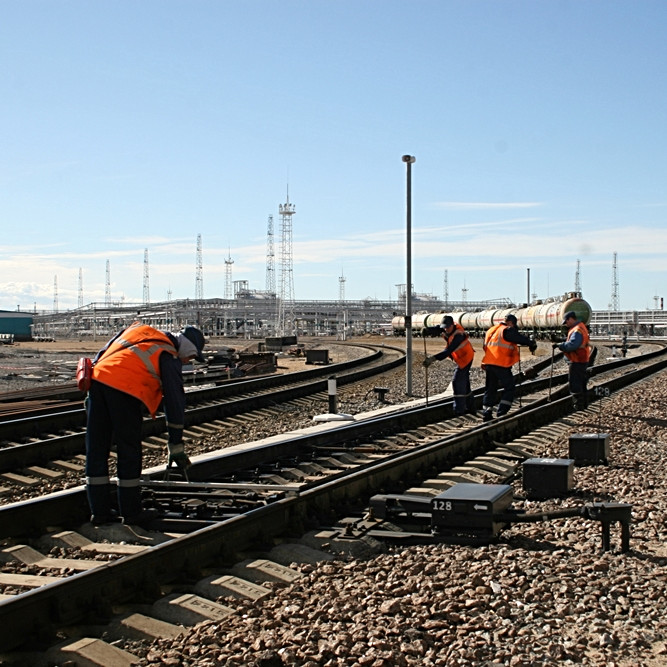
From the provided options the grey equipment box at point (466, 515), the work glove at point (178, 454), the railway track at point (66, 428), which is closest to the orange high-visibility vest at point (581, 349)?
the railway track at point (66, 428)

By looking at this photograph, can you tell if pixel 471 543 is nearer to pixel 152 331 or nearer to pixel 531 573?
pixel 531 573

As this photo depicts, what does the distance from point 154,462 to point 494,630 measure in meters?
7.19

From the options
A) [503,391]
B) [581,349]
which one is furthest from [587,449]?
[581,349]

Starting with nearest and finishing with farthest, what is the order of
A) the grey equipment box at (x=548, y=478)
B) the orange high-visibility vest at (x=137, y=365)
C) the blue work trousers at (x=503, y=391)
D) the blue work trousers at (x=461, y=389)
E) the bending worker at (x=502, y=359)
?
1. the orange high-visibility vest at (x=137, y=365)
2. the grey equipment box at (x=548, y=478)
3. the bending worker at (x=502, y=359)
4. the blue work trousers at (x=503, y=391)
5. the blue work trousers at (x=461, y=389)

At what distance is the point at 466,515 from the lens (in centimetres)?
627

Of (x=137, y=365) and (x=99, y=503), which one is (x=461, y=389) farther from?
(x=99, y=503)

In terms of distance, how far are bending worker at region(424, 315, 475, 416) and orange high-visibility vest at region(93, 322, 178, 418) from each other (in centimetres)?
816

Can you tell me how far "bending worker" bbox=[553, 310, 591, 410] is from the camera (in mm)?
15605

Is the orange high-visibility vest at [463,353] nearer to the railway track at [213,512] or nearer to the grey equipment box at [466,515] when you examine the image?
the railway track at [213,512]

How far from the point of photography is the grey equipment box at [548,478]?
8039mm

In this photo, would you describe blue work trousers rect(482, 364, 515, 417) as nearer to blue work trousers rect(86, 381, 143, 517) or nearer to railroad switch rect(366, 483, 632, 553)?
railroad switch rect(366, 483, 632, 553)

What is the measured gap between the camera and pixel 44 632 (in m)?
Answer: 4.27

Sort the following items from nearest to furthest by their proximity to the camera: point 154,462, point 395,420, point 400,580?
point 400,580, point 154,462, point 395,420

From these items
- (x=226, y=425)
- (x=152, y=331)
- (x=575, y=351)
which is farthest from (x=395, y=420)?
(x=152, y=331)
